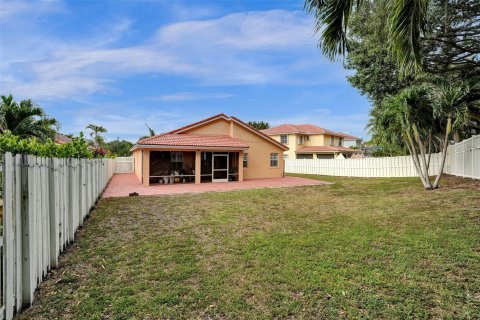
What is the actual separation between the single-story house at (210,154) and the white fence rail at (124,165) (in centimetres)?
956

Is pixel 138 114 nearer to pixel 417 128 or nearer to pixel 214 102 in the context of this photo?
pixel 214 102

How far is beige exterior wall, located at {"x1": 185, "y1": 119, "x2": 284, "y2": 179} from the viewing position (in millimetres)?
23484

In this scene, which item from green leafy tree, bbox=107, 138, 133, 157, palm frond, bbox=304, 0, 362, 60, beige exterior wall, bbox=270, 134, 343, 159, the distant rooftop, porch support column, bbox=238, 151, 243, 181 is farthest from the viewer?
green leafy tree, bbox=107, 138, 133, 157

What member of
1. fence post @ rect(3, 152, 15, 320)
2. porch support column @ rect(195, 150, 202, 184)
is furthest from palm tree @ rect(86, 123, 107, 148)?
fence post @ rect(3, 152, 15, 320)

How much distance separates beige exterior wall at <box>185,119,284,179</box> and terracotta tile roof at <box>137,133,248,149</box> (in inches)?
27.5

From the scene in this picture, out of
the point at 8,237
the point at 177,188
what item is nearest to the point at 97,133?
the point at 177,188

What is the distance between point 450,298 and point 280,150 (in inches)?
861

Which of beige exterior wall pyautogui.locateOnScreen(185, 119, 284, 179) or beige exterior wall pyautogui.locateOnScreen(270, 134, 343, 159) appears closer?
beige exterior wall pyautogui.locateOnScreen(185, 119, 284, 179)

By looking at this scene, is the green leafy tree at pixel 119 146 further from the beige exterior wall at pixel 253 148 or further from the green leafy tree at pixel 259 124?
the beige exterior wall at pixel 253 148

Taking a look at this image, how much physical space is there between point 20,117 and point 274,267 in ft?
48.8

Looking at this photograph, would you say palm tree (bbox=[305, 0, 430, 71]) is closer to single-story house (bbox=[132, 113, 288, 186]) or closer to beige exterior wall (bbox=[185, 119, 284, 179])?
single-story house (bbox=[132, 113, 288, 186])

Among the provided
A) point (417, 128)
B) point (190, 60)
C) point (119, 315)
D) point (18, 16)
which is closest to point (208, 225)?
point (119, 315)

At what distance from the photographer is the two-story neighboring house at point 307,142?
4266 centimetres

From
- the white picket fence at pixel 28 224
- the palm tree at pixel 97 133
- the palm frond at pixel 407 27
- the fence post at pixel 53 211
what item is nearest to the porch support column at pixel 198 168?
the white picket fence at pixel 28 224
